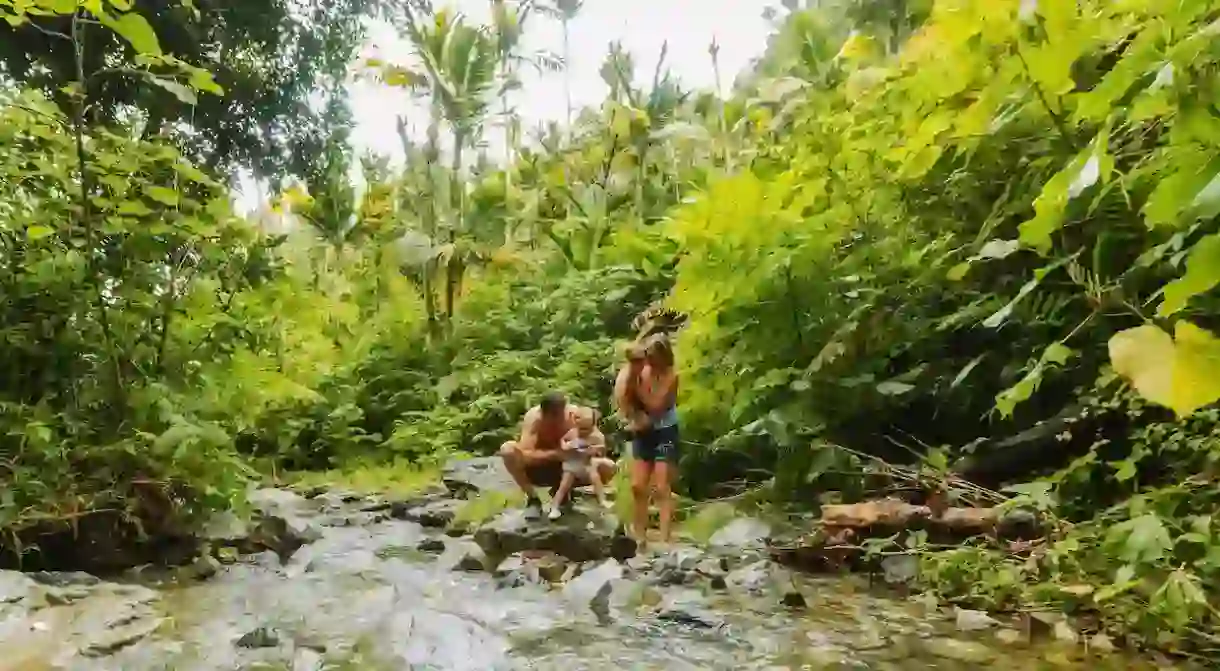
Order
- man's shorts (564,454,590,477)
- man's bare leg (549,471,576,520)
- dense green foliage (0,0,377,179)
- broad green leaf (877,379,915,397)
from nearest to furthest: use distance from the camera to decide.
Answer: broad green leaf (877,379,915,397)
man's bare leg (549,471,576,520)
man's shorts (564,454,590,477)
dense green foliage (0,0,377,179)

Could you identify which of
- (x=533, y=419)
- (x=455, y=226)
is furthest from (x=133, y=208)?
(x=455, y=226)

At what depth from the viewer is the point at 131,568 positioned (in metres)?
4.68

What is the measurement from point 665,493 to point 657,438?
0.31 m

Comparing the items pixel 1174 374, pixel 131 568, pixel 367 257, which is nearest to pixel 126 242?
pixel 131 568

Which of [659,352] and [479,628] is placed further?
[659,352]

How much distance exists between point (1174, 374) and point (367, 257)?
48.2ft

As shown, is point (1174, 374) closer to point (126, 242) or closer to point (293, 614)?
point (293, 614)

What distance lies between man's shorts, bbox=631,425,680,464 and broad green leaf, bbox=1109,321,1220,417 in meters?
4.46

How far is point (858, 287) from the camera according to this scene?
5.45m

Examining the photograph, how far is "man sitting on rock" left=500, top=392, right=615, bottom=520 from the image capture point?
582cm

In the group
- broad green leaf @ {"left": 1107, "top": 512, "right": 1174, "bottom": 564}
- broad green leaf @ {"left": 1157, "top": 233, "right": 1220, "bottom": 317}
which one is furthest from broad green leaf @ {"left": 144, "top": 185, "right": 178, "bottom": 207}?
broad green leaf @ {"left": 1157, "top": 233, "right": 1220, "bottom": 317}

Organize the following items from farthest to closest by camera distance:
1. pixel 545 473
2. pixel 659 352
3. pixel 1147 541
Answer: pixel 545 473 → pixel 659 352 → pixel 1147 541

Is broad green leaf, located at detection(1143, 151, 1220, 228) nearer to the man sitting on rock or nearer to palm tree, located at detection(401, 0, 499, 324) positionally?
the man sitting on rock

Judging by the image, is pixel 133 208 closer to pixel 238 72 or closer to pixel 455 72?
pixel 238 72
